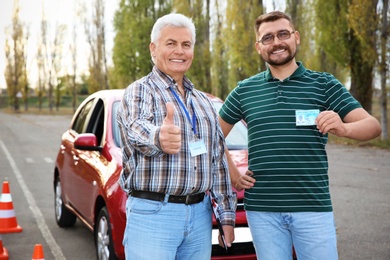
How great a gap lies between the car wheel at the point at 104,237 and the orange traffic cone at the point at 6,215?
1.65 metres

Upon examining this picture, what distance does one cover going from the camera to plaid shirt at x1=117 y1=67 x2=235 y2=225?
2691mm

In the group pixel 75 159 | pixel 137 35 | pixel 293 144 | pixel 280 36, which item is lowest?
pixel 75 159

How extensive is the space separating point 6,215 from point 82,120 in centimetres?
145

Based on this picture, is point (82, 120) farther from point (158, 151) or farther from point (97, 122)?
point (158, 151)

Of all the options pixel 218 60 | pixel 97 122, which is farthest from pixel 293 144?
pixel 218 60

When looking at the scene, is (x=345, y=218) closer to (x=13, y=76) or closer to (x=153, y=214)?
(x=153, y=214)

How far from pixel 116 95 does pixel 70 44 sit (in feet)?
189

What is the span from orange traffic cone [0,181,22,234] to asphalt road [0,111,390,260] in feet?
0.60

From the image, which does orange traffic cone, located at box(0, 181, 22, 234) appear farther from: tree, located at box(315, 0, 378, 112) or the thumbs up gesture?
tree, located at box(315, 0, 378, 112)

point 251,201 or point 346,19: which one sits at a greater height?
point 346,19

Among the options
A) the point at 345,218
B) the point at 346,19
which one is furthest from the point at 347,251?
the point at 346,19

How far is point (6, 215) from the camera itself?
6.43 meters

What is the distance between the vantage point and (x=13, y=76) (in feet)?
240

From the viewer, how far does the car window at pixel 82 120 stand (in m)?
6.79
